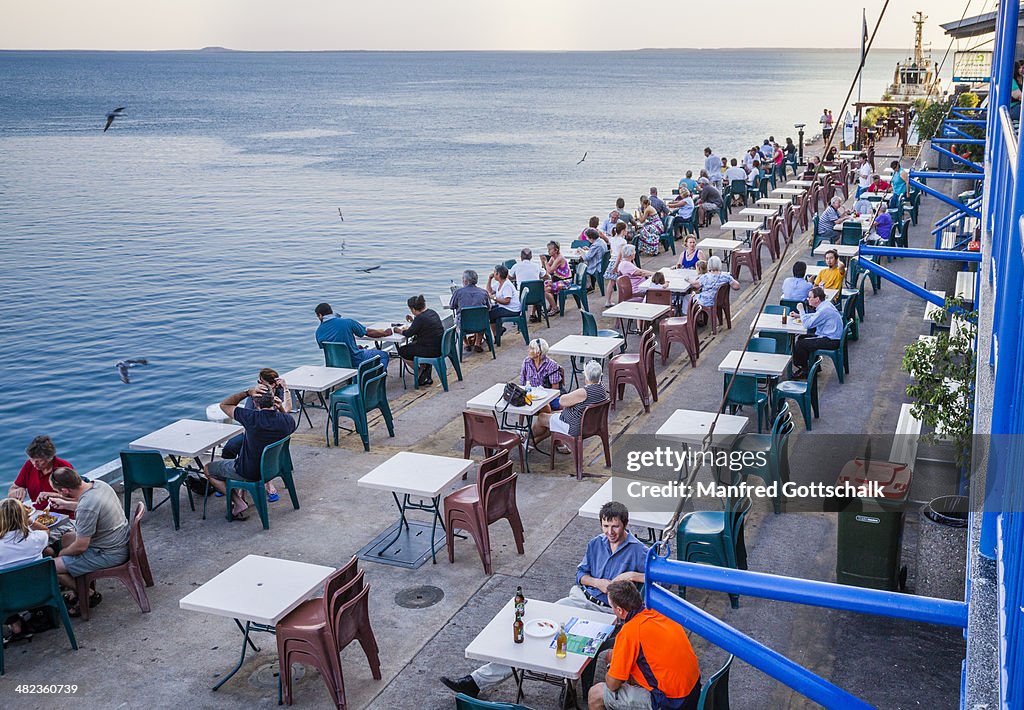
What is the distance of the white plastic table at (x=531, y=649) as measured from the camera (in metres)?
5.80

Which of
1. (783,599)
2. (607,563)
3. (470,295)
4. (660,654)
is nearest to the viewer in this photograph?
(783,599)

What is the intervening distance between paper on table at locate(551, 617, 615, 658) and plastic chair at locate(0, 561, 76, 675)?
366 cm

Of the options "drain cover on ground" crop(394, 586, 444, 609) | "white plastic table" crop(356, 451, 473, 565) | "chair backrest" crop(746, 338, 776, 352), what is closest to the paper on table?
"drain cover on ground" crop(394, 586, 444, 609)

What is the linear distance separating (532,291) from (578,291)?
901 millimetres

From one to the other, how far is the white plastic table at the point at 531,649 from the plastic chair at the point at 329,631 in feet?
3.11

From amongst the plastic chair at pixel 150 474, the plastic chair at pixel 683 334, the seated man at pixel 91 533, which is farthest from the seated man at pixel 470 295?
the seated man at pixel 91 533

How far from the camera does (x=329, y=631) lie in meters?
6.42

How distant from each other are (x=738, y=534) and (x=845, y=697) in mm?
4776

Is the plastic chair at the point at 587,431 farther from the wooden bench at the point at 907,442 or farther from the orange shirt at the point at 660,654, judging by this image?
the orange shirt at the point at 660,654

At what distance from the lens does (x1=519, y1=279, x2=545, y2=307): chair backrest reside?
51.1 feet

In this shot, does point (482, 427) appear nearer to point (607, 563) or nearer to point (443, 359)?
point (443, 359)

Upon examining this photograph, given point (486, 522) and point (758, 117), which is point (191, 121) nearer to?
point (758, 117)

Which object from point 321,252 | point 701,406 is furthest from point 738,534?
point 321,252

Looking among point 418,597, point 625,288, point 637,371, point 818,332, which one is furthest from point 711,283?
point 418,597
